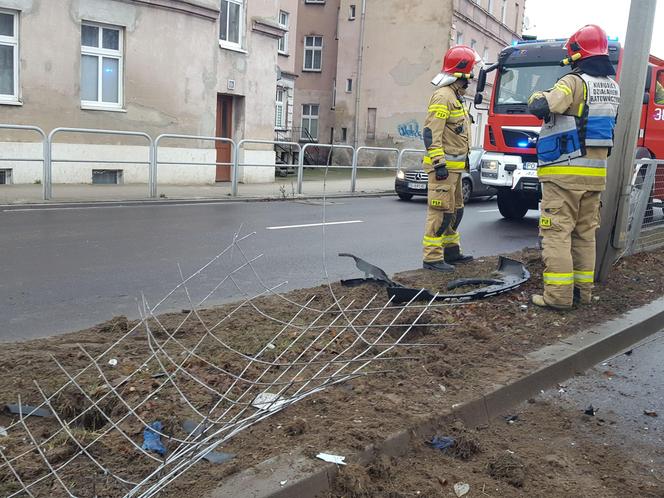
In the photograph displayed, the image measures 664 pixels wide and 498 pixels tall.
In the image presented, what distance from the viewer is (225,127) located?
70.6 ft

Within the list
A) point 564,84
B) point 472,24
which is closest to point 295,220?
point 564,84

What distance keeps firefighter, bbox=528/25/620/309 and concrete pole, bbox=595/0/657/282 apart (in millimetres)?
719

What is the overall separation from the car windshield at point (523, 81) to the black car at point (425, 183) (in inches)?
147

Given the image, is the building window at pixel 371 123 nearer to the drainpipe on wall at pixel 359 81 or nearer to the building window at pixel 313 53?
the drainpipe on wall at pixel 359 81

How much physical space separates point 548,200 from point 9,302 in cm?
441

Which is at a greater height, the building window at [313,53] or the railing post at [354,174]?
the building window at [313,53]

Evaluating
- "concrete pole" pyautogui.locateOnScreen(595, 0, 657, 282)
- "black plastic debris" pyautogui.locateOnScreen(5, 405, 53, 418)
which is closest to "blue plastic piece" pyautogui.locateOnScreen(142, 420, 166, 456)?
"black plastic debris" pyautogui.locateOnScreen(5, 405, 53, 418)

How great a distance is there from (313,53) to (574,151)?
113ft

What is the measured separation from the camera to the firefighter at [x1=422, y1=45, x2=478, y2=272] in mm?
7023

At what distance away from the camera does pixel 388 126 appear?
113ft

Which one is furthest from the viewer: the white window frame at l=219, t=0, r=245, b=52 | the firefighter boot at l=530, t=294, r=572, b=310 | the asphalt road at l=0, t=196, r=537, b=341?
the white window frame at l=219, t=0, r=245, b=52

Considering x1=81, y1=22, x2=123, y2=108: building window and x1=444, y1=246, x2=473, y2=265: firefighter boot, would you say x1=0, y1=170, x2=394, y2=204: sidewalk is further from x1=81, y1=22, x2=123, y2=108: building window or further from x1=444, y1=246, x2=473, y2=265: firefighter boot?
x1=444, y1=246, x2=473, y2=265: firefighter boot

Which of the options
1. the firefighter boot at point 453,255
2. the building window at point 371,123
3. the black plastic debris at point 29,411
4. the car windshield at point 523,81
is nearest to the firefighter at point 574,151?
the firefighter boot at point 453,255

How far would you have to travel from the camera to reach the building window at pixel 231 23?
20.4 m
